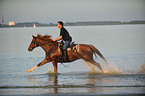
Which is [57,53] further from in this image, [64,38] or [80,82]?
[80,82]

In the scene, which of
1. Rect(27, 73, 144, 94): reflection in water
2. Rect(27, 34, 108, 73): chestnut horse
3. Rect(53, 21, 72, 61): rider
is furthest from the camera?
Rect(27, 34, 108, 73): chestnut horse

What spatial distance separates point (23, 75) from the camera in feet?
51.4

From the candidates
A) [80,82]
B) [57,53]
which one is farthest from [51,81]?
[57,53]

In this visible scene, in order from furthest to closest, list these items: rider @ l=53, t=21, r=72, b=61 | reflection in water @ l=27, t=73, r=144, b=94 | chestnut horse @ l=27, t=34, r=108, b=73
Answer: chestnut horse @ l=27, t=34, r=108, b=73
rider @ l=53, t=21, r=72, b=61
reflection in water @ l=27, t=73, r=144, b=94

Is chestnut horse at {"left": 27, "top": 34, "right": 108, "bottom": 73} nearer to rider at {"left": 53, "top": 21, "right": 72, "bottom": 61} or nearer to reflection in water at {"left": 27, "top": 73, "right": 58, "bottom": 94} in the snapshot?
rider at {"left": 53, "top": 21, "right": 72, "bottom": 61}

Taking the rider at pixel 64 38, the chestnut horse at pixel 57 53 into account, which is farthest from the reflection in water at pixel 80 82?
the rider at pixel 64 38

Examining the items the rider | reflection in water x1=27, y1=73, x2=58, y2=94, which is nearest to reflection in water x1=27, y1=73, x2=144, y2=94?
reflection in water x1=27, y1=73, x2=58, y2=94

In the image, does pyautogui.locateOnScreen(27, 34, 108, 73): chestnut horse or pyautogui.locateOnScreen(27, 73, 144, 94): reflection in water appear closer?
pyautogui.locateOnScreen(27, 73, 144, 94): reflection in water

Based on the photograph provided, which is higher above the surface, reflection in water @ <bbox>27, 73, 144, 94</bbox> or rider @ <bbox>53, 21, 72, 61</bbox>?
rider @ <bbox>53, 21, 72, 61</bbox>

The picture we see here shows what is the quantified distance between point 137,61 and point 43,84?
8996mm

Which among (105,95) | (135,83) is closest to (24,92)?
(105,95)

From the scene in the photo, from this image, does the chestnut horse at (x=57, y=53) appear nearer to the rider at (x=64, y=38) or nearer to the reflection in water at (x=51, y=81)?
the rider at (x=64, y=38)

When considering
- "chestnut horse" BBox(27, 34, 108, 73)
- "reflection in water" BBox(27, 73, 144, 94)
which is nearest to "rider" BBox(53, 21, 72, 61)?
"chestnut horse" BBox(27, 34, 108, 73)

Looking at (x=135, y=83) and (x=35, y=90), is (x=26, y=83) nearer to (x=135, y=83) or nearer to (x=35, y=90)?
(x=35, y=90)
